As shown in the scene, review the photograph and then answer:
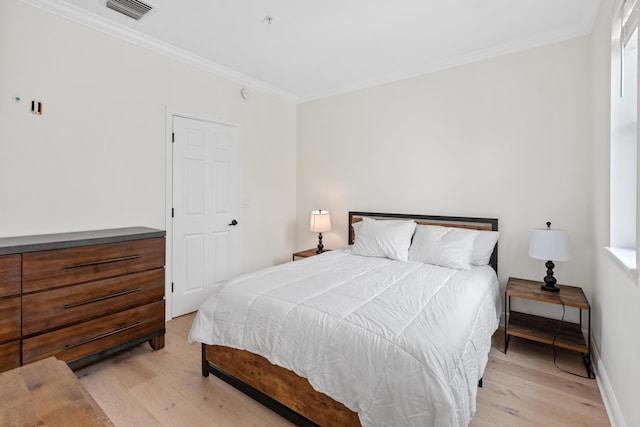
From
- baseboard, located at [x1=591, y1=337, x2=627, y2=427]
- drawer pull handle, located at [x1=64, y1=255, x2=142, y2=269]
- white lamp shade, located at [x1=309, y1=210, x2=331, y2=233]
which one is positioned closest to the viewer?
baseboard, located at [x1=591, y1=337, x2=627, y2=427]

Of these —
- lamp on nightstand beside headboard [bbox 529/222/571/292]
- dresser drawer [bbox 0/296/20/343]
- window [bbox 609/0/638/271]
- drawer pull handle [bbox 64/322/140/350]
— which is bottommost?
drawer pull handle [bbox 64/322/140/350]

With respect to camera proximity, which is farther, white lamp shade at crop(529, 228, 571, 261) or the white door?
the white door

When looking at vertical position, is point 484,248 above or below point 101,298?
above

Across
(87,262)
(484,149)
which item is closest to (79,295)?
(87,262)

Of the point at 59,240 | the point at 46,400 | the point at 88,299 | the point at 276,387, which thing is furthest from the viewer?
the point at 88,299

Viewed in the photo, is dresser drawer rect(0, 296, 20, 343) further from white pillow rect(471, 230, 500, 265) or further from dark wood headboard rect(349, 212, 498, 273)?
white pillow rect(471, 230, 500, 265)

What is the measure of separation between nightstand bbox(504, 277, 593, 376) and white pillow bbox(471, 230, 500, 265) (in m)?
0.29

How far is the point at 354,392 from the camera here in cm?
143

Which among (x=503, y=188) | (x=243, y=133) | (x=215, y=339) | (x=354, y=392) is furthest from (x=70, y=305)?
(x=503, y=188)

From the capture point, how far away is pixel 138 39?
288 centimetres

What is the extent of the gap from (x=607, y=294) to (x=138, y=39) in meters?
4.17

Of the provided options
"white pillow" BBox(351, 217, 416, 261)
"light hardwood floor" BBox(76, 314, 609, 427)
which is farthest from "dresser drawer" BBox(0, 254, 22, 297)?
"white pillow" BBox(351, 217, 416, 261)

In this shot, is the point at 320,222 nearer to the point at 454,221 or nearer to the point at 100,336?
the point at 454,221

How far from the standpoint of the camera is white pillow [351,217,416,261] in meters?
3.07
